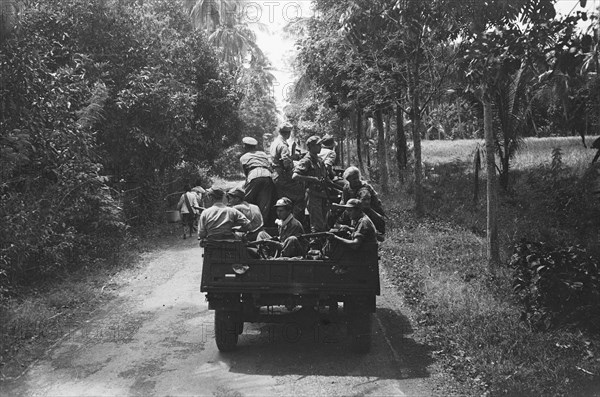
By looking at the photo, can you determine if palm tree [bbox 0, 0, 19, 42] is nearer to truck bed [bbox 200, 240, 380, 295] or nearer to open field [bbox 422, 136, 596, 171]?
truck bed [bbox 200, 240, 380, 295]

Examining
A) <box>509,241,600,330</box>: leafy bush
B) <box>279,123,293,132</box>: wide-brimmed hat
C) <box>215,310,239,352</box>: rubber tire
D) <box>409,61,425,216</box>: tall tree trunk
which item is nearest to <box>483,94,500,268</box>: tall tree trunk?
<box>279,123,293,132</box>: wide-brimmed hat

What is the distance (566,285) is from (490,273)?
3914 millimetres

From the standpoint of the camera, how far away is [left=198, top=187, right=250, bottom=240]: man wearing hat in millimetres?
7348

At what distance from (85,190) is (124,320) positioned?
4190 mm

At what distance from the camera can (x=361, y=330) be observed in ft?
22.9

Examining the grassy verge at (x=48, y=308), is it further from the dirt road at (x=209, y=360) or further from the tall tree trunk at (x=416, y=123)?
the tall tree trunk at (x=416, y=123)

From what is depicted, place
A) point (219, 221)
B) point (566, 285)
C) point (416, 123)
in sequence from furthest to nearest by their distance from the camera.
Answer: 1. point (416, 123)
2. point (219, 221)
3. point (566, 285)

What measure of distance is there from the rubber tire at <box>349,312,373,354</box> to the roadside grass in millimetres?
879

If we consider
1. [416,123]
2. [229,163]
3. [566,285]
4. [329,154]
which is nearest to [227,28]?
→ [229,163]

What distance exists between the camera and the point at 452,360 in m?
6.73

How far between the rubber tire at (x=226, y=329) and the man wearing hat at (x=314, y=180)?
2.14 metres

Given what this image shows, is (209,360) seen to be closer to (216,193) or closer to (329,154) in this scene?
(216,193)

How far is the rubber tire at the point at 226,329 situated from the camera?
276 inches

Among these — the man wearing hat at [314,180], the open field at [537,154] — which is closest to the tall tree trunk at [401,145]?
the open field at [537,154]
